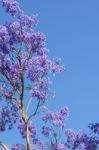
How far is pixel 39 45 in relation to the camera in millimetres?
32219

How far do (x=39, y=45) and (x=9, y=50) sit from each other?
1.80 m

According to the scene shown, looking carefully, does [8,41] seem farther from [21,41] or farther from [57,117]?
[57,117]

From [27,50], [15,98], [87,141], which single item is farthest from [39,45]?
[87,141]

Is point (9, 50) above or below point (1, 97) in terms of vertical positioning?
above

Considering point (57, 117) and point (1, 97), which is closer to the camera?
point (1, 97)

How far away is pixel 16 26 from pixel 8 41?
997 millimetres

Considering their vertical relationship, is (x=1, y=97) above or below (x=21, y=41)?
below

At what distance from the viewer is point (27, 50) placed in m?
31.8

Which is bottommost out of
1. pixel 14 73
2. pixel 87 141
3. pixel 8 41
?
pixel 87 141

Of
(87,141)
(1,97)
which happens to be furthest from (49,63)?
(87,141)

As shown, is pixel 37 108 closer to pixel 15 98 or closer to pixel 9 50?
pixel 15 98

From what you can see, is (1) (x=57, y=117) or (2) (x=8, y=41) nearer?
(2) (x=8, y=41)

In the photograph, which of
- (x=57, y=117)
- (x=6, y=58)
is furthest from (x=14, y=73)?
(x=57, y=117)

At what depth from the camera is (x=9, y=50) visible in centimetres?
3186
